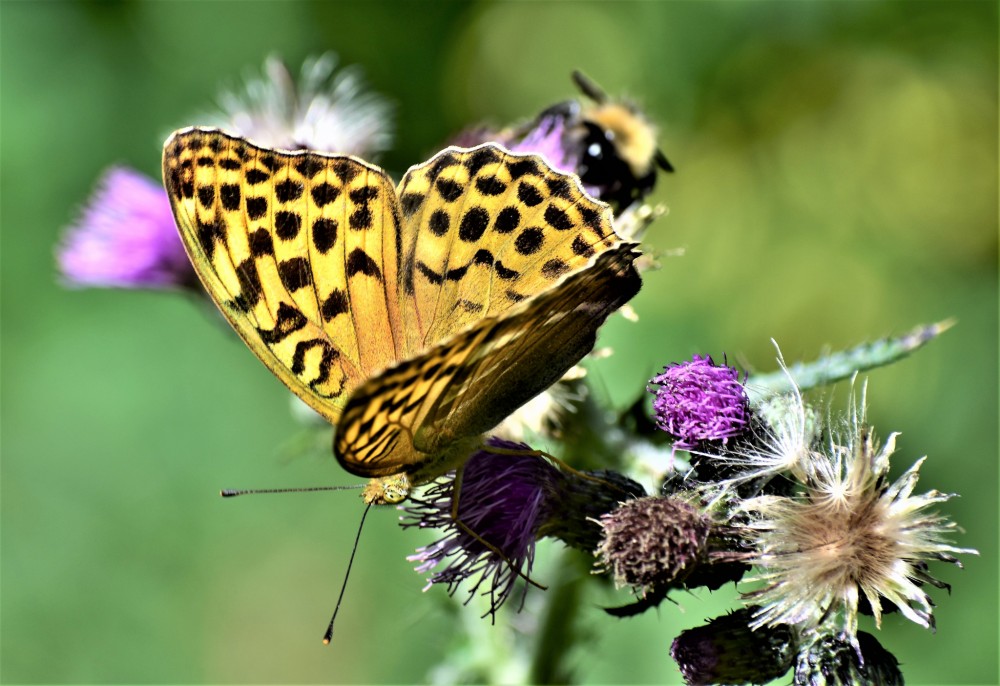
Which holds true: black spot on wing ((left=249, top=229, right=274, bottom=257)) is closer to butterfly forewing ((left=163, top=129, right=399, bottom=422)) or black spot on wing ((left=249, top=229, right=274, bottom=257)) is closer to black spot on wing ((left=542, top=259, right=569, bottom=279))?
butterfly forewing ((left=163, top=129, right=399, bottom=422))

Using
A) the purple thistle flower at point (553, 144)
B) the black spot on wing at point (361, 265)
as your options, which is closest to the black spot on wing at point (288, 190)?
the black spot on wing at point (361, 265)

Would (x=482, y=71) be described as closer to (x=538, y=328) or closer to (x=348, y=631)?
(x=348, y=631)

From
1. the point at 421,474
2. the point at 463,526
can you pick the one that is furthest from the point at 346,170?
the point at 463,526

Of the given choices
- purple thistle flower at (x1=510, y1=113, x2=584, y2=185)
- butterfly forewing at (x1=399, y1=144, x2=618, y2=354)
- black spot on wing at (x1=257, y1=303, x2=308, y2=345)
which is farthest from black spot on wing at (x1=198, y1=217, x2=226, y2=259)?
purple thistle flower at (x1=510, y1=113, x2=584, y2=185)

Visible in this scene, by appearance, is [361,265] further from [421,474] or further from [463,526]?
[463,526]

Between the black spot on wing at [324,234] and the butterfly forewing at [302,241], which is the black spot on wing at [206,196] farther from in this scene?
the black spot on wing at [324,234]

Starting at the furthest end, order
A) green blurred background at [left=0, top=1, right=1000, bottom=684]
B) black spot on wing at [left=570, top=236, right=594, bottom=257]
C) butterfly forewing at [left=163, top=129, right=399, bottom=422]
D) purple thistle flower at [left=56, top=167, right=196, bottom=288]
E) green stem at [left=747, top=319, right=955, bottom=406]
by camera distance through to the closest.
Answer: green blurred background at [left=0, top=1, right=1000, bottom=684], purple thistle flower at [left=56, top=167, right=196, bottom=288], green stem at [left=747, top=319, right=955, bottom=406], butterfly forewing at [left=163, top=129, right=399, bottom=422], black spot on wing at [left=570, top=236, right=594, bottom=257]

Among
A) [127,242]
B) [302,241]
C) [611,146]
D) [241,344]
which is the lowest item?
[302,241]
